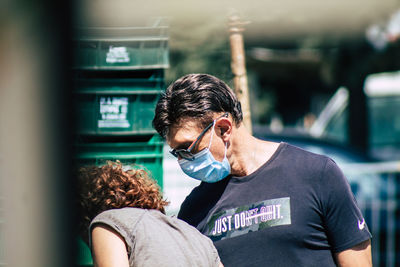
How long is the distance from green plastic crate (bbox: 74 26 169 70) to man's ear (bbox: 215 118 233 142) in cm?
70

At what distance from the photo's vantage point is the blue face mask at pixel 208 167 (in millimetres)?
2139

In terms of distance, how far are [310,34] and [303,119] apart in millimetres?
10485

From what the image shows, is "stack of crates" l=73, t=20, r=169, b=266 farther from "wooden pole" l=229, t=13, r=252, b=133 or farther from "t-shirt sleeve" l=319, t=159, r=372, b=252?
"t-shirt sleeve" l=319, t=159, r=372, b=252

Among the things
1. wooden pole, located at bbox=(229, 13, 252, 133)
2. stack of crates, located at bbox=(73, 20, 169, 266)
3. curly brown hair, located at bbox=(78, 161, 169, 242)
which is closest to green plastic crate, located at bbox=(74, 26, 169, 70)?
stack of crates, located at bbox=(73, 20, 169, 266)

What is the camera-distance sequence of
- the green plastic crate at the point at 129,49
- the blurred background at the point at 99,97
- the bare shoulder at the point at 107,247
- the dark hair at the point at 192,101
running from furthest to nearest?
the green plastic crate at the point at 129,49 → the dark hair at the point at 192,101 → the bare shoulder at the point at 107,247 → the blurred background at the point at 99,97

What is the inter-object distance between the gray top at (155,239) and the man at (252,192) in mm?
261

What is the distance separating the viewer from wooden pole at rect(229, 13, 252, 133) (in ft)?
8.91

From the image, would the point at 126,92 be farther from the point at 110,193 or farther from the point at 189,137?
the point at 110,193

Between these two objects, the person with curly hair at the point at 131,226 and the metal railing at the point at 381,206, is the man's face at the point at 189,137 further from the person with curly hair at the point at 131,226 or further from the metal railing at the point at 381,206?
the metal railing at the point at 381,206

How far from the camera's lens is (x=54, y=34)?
1.19 meters

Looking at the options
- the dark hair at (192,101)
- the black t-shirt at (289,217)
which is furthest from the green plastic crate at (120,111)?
the black t-shirt at (289,217)

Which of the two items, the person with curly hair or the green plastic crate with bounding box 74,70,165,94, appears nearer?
the person with curly hair

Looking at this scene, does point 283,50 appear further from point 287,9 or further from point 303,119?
point 303,119

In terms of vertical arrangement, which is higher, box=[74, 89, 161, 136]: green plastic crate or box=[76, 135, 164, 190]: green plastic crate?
box=[74, 89, 161, 136]: green plastic crate
